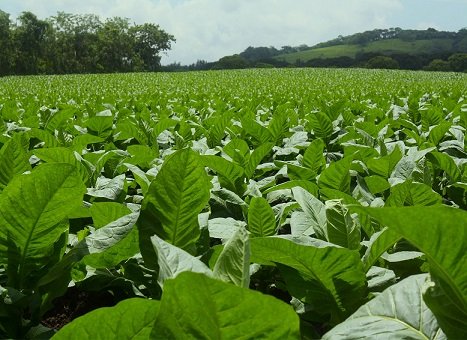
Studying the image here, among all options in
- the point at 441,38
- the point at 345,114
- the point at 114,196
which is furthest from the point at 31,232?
the point at 441,38

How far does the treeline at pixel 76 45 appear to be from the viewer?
7444 cm

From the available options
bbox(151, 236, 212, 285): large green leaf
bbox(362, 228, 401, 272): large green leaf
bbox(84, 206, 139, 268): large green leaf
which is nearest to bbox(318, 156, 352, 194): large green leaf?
bbox(362, 228, 401, 272): large green leaf

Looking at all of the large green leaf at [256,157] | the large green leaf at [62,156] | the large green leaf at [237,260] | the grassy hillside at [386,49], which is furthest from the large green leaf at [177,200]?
the grassy hillside at [386,49]

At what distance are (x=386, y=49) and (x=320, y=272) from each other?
447 ft

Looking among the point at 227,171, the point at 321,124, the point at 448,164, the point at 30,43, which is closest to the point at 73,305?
the point at 227,171

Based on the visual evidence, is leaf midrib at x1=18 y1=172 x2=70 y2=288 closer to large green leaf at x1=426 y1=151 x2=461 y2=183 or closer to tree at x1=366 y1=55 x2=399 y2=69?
large green leaf at x1=426 y1=151 x2=461 y2=183

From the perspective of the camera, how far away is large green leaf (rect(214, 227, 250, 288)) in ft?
2.57

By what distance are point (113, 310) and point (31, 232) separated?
1.83 feet

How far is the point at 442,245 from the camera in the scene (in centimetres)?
62

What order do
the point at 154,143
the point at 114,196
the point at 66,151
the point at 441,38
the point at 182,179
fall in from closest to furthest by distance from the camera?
the point at 182,179 → the point at 114,196 → the point at 66,151 → the point at 154,143 → the point at 441,38

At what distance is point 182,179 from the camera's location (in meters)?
1.04

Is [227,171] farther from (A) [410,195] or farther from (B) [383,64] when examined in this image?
(B) [383,64]

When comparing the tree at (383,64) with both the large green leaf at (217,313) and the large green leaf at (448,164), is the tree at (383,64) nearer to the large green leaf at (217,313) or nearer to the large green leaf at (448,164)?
the large green leaf at (448,164)

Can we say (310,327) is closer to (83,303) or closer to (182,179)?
(182,179)
